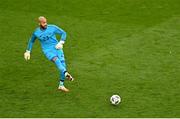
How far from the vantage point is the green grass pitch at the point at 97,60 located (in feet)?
41.9

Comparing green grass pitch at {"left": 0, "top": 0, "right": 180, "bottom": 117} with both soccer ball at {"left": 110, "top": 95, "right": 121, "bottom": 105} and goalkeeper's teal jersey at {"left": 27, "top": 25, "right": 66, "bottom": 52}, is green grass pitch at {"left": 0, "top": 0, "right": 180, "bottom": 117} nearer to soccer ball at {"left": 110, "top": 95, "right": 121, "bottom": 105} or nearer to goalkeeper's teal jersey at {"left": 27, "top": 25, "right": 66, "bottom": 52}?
soccer ball at {"left": 110, "top": 95, "right": 121, "bottom": 105}

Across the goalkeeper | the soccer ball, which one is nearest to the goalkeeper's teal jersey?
the goalkeeper

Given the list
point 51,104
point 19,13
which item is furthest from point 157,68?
point 19,13

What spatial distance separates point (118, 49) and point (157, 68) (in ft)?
7.29

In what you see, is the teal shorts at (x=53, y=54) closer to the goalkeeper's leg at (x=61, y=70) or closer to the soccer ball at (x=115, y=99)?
the goalkeeper's leg at (x=61, y=70)

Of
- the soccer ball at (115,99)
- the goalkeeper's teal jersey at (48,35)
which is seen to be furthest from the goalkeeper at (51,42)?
the soccer ball at (115,99)

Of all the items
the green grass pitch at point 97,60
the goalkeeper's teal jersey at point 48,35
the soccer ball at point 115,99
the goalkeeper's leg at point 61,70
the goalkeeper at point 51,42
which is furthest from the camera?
the goalkeeper's teal jersey at point 48,35

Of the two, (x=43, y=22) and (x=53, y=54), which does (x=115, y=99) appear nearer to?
(x=53, y=54)

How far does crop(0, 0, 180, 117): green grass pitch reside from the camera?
12.8 m

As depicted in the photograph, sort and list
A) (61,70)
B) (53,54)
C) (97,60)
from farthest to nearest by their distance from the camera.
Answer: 1. (97,60)
2. (53,54)
3. (61,70)

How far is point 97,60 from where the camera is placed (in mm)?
16156

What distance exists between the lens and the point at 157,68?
15305mm

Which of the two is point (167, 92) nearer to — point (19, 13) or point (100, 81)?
point (100, 81)

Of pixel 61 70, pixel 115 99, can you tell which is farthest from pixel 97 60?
pixel 115 99
